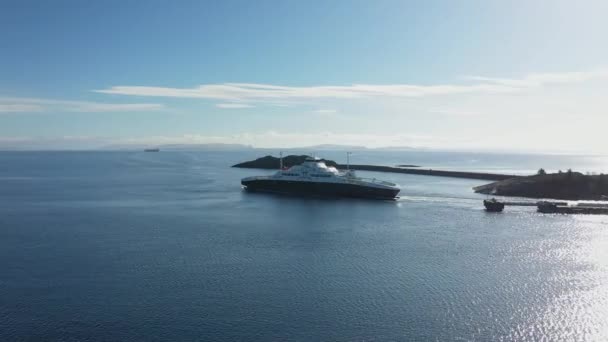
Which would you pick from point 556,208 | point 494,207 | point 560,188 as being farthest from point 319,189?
point 560,188

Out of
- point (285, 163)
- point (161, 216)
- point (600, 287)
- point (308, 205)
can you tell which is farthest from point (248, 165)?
point (600, 287)

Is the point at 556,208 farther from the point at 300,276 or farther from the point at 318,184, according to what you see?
the point at 300,276

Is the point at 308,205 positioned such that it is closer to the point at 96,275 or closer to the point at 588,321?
the point at 96,275

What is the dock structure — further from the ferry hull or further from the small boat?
the ferry hull

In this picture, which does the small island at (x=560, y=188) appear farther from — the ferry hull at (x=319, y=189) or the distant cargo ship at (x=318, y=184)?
the distant cargo ship at (x=318, y=184)

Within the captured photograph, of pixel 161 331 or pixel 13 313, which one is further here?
pixel 13 313

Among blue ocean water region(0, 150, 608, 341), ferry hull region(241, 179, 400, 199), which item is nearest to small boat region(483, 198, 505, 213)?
blue ocean water region(0, 150, 608, 341)

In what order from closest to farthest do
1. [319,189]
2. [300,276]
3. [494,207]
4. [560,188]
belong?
[300,276] → [494,207] → [560,188] → [319,189]
